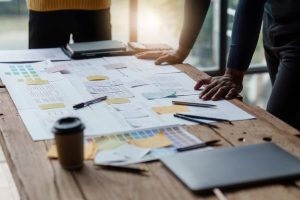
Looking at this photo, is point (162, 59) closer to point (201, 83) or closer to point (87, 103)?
point (201, 83)

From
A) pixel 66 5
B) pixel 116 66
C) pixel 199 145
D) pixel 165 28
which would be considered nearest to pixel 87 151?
pixel 199 145

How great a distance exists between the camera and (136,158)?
4.07 ft

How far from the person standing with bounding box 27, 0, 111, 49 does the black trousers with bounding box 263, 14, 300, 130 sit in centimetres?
93

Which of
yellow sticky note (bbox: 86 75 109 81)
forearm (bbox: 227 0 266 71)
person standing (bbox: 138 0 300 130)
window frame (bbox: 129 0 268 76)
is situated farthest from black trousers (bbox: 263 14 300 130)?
window frame (bbox: 129 0 268 76)

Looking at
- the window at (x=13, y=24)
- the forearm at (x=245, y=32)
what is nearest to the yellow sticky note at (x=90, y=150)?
the forearm at (x=245, y=32)

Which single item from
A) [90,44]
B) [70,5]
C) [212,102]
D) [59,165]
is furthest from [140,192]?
[70,5]

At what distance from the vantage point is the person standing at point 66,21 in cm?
245

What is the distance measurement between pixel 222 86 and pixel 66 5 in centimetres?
104

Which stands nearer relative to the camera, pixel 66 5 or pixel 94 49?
pixel 94 49

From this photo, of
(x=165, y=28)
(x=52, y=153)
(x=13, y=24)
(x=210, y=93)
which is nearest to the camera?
(x=52, y=153)

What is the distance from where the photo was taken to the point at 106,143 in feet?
4.32

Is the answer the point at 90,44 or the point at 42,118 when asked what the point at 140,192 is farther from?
the point at 90,44

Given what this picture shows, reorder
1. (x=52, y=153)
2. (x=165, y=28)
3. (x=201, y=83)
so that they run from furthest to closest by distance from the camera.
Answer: (x=165, y=28) < (x=201, y=83) < (x=52, y=153)

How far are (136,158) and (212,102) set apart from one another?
0.50 meters
